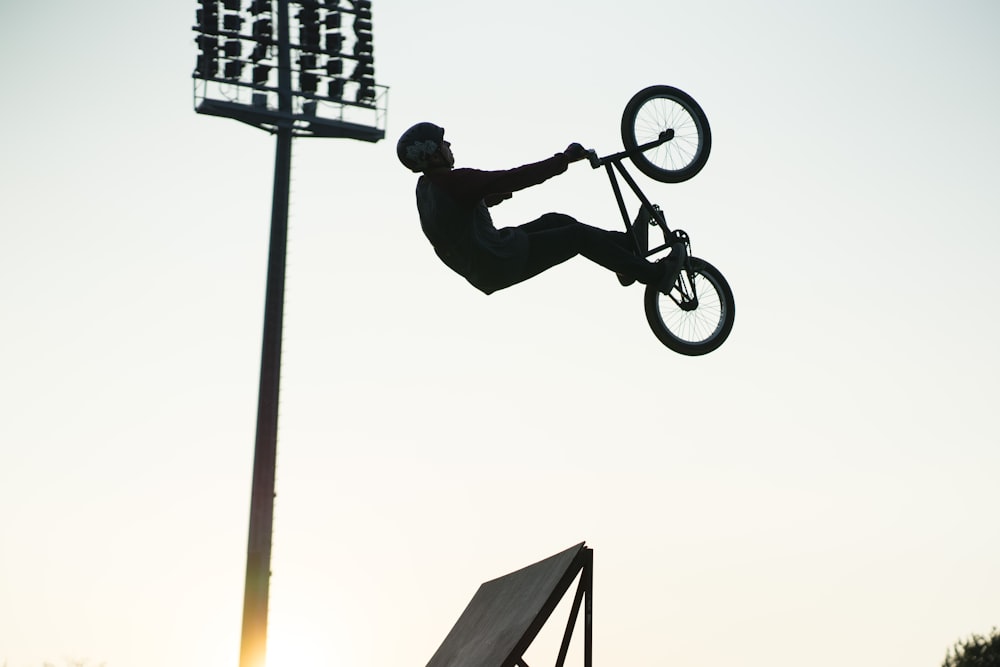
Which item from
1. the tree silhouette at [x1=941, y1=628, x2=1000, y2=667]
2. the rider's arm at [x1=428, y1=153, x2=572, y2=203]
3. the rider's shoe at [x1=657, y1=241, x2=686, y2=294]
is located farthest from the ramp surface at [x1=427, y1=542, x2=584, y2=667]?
the tree silhouette at [x1=941, y1=628, x2=1000, y2=667]

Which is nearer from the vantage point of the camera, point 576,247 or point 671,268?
point 576,247

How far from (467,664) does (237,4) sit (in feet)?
94.3

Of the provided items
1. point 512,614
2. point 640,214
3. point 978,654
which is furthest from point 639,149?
point 978,654

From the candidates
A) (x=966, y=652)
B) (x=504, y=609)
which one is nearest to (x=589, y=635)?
(x=504, y=609)

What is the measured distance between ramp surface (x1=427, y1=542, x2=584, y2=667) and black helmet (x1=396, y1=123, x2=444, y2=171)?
9.46 ft

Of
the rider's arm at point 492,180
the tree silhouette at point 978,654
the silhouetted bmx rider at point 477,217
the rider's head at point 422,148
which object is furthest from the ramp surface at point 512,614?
the tree silhouette at point 978,654

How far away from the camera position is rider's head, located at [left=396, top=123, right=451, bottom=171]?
372 inches

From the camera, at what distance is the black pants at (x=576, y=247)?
986 centimetres

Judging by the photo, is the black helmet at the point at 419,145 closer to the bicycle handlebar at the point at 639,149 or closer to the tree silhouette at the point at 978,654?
the bicycle handlebar at the point at 639,149

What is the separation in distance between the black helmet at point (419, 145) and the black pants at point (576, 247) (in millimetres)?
926

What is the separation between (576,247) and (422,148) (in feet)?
4.66

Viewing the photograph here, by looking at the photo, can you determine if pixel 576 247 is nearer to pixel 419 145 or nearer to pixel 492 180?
pixel 492 180

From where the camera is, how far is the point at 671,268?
34.9 feet

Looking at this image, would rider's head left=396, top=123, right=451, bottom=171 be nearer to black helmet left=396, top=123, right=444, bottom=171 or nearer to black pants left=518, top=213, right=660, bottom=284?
black helmet left=396, top=123, right=444, bottom=171
